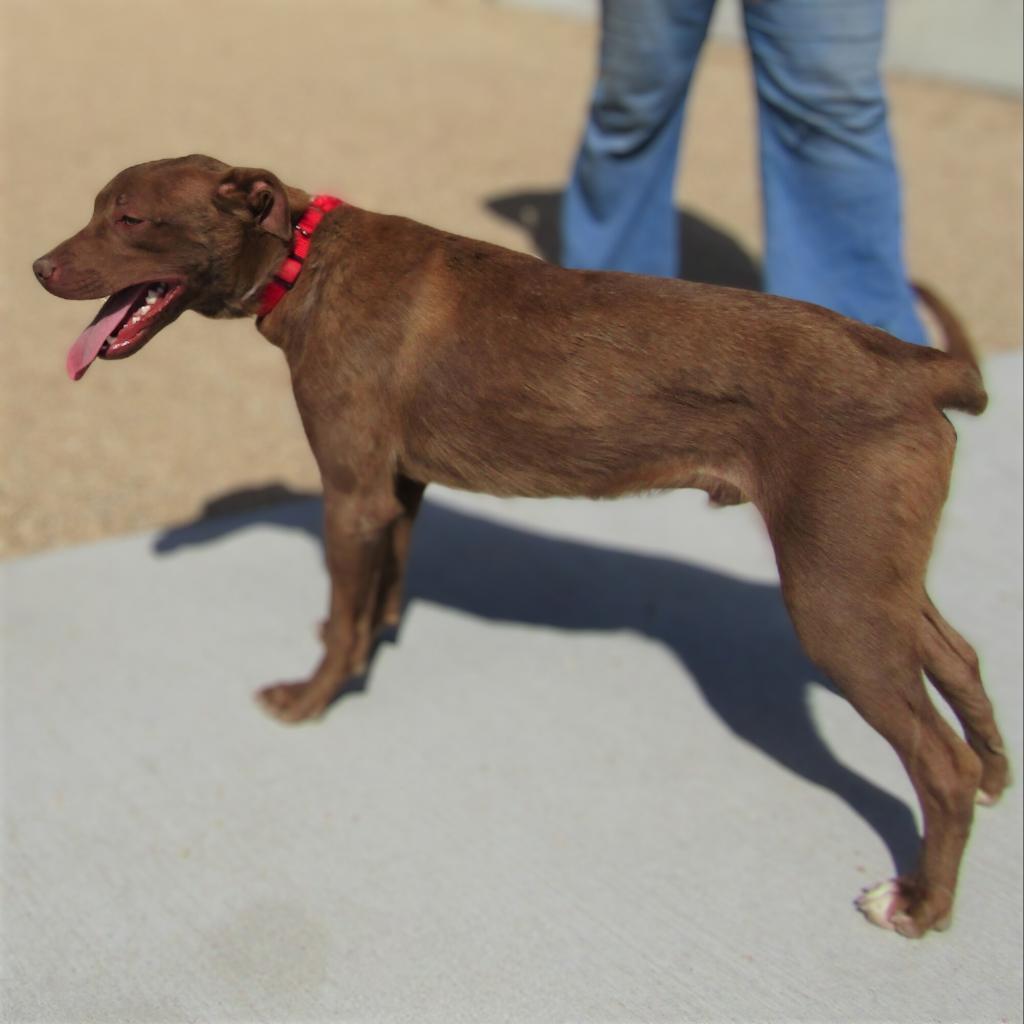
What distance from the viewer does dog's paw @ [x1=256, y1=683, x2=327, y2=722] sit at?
3207 millimetres

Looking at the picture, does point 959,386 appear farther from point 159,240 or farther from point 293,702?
point 293,702

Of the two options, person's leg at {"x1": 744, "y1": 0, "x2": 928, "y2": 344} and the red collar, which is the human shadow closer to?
person's leg at {"x1": 744, "y1": 0, "x2": 928, "y2": 344}

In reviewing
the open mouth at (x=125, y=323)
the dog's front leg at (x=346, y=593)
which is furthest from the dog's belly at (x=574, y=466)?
the open mouth at (x=125, y=323)

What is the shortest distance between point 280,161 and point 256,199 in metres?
5.52

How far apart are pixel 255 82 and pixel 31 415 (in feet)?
17.3

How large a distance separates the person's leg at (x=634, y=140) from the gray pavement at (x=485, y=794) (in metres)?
1.57

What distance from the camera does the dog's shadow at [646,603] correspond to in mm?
3166

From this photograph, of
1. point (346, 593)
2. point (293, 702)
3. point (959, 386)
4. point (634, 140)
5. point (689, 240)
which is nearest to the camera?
point (959, 386)

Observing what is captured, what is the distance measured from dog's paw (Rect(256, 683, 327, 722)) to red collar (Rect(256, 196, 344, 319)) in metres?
0.96

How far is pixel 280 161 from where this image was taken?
7.84 metres

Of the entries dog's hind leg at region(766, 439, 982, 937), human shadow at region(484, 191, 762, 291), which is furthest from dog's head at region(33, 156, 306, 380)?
human shadow at region(484, 191, 762, 291)

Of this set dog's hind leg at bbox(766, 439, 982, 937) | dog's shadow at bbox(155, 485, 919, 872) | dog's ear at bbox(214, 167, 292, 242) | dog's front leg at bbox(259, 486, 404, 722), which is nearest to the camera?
dog's hind leg at bbox(766, 439, 982, 937)

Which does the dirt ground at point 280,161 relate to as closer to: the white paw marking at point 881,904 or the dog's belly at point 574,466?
the dog's belly at point 574,466

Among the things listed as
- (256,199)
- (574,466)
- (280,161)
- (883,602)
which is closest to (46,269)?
(256,199)
